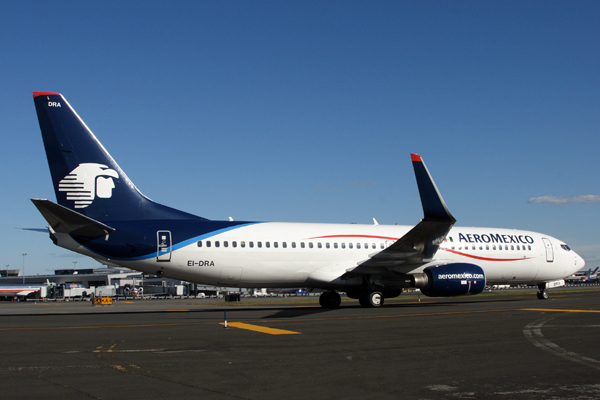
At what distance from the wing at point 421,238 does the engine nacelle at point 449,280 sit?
0.92m

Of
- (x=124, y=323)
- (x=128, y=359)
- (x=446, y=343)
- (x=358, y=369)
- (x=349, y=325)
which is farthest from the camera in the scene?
(x=124, y=323)

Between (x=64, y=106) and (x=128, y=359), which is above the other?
(x=64, y=106)

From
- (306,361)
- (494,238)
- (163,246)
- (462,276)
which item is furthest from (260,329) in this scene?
(494,238)

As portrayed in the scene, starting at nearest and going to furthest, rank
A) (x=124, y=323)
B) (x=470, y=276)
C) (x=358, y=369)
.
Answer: (x=358, y=369) < (x=124, y=323) < (x=470, y=276)

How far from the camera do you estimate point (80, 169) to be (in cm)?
2017

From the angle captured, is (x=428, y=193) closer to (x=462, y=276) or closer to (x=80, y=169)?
(x=462, y=276)

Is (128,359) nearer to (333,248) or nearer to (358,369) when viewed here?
(358,369)

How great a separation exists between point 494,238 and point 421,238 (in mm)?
7844

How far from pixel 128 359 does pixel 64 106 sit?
14.1 m

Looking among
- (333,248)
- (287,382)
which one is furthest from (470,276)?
(287,382)

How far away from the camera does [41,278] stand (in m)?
119

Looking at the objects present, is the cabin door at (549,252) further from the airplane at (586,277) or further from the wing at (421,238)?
the airplane at (586,277)

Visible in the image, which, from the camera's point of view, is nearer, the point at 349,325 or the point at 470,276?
the point at 349,325

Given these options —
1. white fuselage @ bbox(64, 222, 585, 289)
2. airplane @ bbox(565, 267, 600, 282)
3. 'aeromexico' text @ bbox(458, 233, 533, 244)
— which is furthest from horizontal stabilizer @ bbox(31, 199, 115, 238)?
airplane @ bbox(565, 267, 600, 282)
